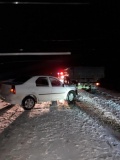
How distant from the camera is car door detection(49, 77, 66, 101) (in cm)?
1352

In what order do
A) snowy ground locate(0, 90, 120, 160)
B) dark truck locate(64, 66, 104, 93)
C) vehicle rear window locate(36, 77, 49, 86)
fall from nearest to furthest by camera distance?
snowy ground locate(0, 90, 120, 160) < vehicle rear window locate(36, 77, 49, 86) < dark truck locate(64, 66, 104, 93)

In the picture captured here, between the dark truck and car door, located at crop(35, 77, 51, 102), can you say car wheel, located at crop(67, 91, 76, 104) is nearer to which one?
car door, located at crop(35, 77, 51, 102)

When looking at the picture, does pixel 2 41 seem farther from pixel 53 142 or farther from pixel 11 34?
pixel 53 142

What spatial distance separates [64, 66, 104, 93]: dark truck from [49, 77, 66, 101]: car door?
7.70 meters

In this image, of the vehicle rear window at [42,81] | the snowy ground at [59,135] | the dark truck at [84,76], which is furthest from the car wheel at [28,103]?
the dark truck at [84,76]

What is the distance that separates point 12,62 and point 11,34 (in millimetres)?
28503

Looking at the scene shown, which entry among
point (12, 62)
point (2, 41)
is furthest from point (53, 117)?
point (12, 62)

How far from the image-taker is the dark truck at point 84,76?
21.8 m

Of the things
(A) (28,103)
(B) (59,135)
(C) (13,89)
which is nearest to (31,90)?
(A) (28,103)

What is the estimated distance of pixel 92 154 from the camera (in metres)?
5.95

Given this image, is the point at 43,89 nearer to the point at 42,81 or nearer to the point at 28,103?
the point at 42,81

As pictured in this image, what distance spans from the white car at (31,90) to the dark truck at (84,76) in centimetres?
789

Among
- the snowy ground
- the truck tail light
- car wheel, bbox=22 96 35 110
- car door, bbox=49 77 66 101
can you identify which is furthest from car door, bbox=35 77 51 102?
the snowy ground

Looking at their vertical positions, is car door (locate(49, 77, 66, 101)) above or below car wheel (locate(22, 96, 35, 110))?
above
